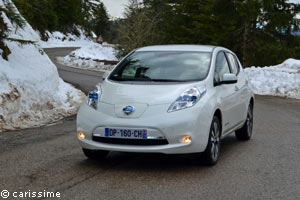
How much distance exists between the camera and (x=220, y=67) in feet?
24.3

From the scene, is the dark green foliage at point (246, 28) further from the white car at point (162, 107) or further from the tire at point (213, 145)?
the tire at point (213, 145)

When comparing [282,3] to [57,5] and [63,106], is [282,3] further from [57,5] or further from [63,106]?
[57,5]

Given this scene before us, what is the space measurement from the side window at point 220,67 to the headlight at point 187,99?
0.75 m

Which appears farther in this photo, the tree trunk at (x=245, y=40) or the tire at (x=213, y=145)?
the tree trunk at (x=245, y=40)

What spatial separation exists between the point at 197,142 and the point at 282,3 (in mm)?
30475

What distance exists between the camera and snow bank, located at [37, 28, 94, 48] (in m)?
70.5

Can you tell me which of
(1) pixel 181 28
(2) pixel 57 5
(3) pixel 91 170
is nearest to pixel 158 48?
(3) pixel 91 170

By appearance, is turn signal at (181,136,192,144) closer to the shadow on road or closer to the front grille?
the front grille

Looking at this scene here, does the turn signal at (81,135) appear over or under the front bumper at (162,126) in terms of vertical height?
under

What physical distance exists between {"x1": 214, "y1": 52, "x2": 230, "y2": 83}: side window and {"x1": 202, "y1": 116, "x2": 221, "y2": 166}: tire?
0.68 metres

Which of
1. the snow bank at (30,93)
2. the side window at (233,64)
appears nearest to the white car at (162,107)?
the side window at (233,64)

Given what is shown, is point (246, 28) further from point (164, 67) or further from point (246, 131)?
point (164, 67)

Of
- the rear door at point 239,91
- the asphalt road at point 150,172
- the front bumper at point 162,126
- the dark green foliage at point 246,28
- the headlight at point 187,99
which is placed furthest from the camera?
the dark green foliage at point 246,28

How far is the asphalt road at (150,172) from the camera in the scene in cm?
514
